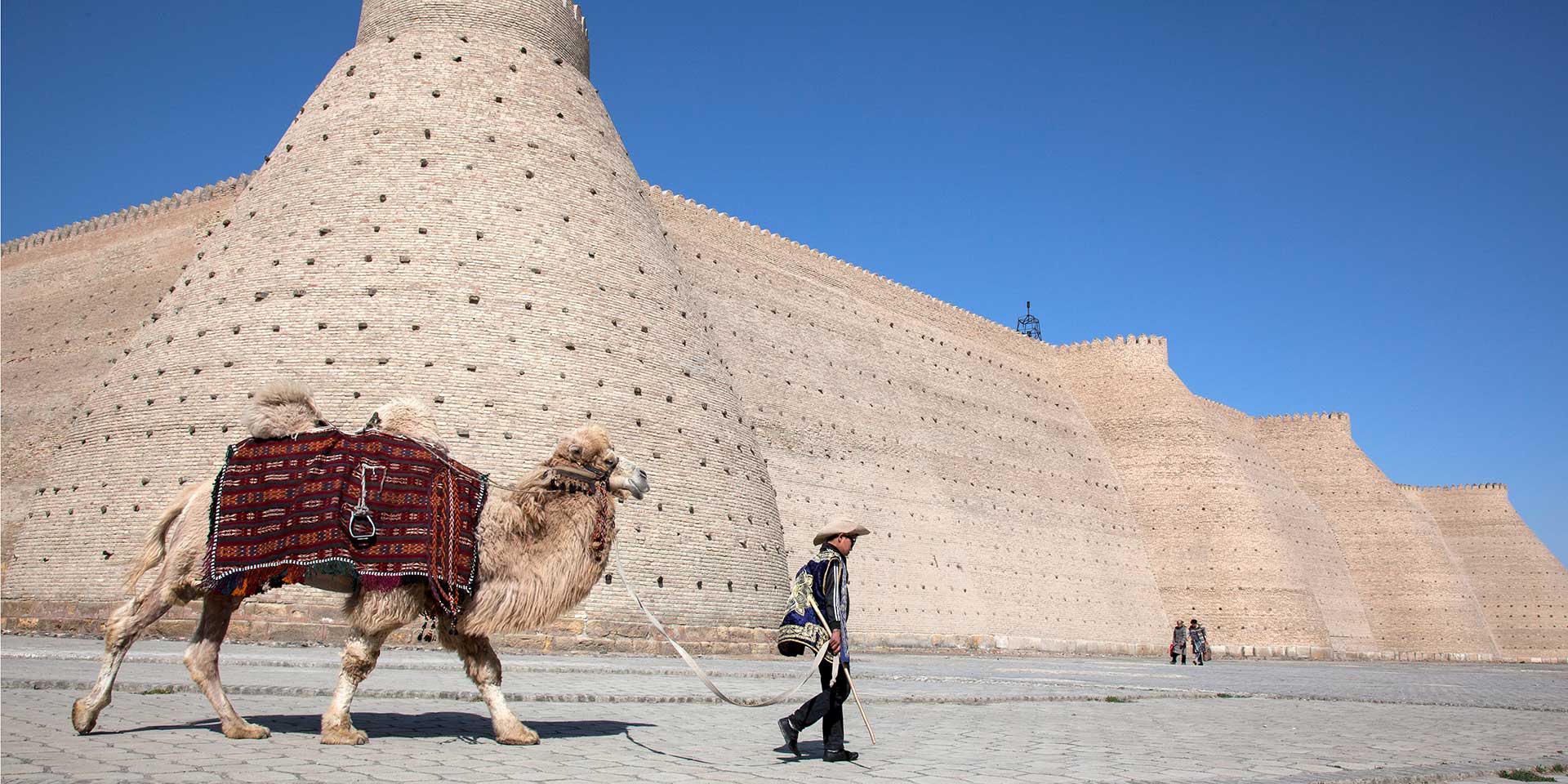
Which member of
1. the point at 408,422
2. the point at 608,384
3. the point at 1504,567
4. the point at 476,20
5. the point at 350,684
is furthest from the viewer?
the point at 1504,567

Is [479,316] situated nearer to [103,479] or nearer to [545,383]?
[545,383]

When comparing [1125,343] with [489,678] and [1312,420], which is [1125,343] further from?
[489,678]

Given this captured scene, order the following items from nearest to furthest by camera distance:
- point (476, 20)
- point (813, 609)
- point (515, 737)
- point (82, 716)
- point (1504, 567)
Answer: point (82, 716) < point (515, 737) < point (813, 609) < point (476, 20) < point (1504, 567)

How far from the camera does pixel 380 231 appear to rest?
15812 millimetres

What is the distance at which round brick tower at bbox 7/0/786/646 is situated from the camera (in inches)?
578

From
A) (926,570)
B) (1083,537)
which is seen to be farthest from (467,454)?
(1083,537)

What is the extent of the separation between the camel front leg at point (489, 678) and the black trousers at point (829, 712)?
1180 mm

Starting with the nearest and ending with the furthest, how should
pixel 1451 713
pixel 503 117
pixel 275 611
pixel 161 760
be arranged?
pixel 161 760 → pixel 1451 713 → pixel 275 611 → pixel 503 117

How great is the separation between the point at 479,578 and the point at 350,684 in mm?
684


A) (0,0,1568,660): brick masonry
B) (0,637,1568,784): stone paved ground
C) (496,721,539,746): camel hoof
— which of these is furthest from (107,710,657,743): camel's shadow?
(0,0,1568,660): brick masonry

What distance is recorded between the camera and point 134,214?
77.7 feet

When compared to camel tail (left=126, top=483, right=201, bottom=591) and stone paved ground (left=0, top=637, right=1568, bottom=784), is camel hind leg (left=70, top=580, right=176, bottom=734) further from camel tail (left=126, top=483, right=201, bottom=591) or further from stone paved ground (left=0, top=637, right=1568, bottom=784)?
camel tail (left=126, top=483, right=201, bottom=591)

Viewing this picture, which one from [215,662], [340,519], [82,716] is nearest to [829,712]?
[340,519]

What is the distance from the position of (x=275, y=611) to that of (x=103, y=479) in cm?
335
